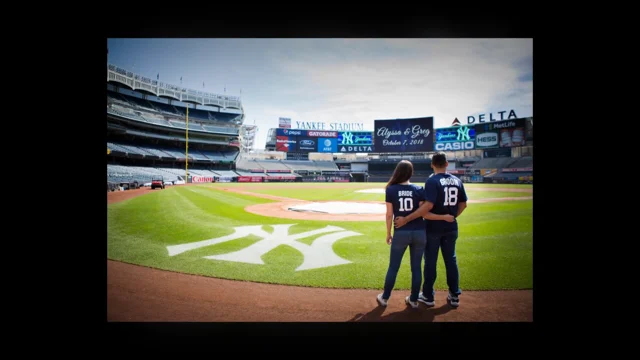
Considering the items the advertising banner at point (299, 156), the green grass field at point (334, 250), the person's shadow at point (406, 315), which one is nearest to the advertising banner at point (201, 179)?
the advertising banner at point (299, 156)

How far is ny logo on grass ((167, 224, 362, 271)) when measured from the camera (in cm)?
535

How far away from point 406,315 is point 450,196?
5.62 ft

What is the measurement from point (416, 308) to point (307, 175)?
51726 mm

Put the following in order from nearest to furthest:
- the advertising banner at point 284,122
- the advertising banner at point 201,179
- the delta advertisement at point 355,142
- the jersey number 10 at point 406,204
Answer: the jersey number 10 at point 406,204
the advertising banner at point 201,179
the delta advertisement at point 355,142
the advertising banner at point 284,122

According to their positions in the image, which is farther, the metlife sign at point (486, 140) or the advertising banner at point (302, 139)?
the advertising banner at point (302, 139)

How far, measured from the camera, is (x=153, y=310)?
378 cm

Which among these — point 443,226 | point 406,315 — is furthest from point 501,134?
point 406,315

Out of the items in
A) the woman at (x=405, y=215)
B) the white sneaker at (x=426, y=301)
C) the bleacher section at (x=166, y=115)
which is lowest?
the white sneaker at (x=426, y=301)

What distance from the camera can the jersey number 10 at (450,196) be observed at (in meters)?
3.59

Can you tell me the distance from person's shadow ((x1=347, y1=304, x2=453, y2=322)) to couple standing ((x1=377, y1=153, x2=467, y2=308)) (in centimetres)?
9

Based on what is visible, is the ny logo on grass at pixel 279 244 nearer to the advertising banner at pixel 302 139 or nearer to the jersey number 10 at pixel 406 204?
the jersey number 10 at pixel 406 204

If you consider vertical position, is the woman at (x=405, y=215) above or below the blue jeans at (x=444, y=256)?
above
